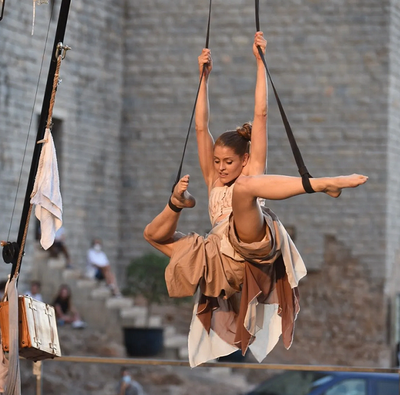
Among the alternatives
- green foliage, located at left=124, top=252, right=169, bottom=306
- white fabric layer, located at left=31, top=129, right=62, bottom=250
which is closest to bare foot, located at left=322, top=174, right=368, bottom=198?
white fabric layer, located at left=31, top=129, right=62, bottom=250

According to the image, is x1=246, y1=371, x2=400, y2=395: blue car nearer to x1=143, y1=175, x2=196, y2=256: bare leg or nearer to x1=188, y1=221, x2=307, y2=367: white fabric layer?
x1=188, y1=221, x2=307, y2=367: white fabric layer

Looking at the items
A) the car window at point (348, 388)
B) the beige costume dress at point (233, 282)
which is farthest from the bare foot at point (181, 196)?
the car window at point (348, 388)

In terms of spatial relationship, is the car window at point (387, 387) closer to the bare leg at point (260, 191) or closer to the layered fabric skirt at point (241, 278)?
the layered fabric skirt at point (241, 278)

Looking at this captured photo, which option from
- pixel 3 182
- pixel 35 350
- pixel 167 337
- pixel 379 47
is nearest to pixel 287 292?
pixel 35 350

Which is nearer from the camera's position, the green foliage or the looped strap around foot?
the looped strap around foot

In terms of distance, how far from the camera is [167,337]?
14.6 metres

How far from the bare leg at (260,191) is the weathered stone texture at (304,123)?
33.3 ft

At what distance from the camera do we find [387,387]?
8.86 m

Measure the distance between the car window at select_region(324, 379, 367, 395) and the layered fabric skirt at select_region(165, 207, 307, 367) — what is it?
3.74 meters

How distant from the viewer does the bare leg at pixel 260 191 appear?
4328mm

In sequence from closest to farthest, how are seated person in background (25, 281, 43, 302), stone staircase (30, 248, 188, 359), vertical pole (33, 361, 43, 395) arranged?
vertical pole (33, 361, 43, 395)
seated person in background (25, 281, 43, 302)
stone staircase (30, 248, 188, 359)

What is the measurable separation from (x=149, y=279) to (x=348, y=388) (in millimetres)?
6308

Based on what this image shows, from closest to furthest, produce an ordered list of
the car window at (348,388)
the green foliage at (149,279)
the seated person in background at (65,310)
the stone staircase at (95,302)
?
the car window at (348,388) → the seated person in background at (65,310) → the stone staircase at (95,302) → the green foliage at (149,279)

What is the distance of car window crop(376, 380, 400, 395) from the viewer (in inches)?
346
